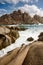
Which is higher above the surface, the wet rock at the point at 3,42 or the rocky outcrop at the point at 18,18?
the wet rock at the point at 3,42

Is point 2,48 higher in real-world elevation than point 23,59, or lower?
lower

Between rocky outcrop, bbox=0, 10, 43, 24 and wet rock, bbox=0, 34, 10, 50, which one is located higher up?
wet rock, bbox=0, 34, 10, 50

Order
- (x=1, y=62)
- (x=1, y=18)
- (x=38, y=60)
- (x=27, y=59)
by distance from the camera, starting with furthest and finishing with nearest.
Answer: (x=1, y=18) → (x=1, y=62) → (x=27, y=59) → (x=38, y=60)

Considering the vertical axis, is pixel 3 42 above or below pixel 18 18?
above

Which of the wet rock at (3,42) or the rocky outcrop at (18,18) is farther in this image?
the rocky outcrop at (18,18)

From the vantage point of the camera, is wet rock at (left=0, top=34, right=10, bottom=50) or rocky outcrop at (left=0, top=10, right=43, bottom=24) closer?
wet rock at (left=0, top=34, right=10, bottom=50)

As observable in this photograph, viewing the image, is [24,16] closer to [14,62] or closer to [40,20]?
[40,20]

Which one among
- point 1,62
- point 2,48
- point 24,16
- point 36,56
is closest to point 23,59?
point 36,56

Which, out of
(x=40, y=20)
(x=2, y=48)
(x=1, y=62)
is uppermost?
(x=1, y=62)

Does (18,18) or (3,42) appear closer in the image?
(3,42)

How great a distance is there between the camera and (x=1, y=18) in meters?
133

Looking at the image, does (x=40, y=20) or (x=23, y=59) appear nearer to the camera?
(x=23, y=59)

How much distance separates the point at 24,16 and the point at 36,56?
432 ft

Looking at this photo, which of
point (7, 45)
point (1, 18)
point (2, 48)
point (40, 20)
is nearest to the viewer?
point (2, 48)
